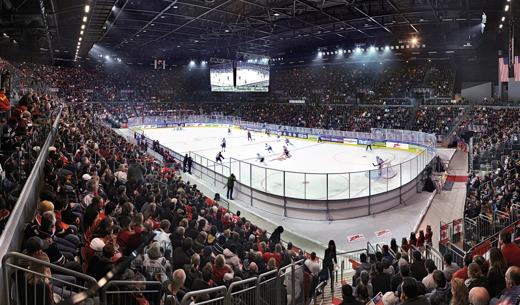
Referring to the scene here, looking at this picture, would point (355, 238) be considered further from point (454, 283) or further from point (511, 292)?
point (511, 292)

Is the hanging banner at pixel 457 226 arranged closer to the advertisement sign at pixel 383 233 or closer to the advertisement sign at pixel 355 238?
the advertisement sign at pixel 383 233

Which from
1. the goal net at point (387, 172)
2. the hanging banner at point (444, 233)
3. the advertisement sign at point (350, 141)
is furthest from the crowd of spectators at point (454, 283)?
the advertisement sign at point (350, 141)

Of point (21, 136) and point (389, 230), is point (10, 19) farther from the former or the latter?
point (389, 230)

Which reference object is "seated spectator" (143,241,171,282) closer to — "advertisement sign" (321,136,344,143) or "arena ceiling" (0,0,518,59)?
"arena ceiling" (0,0,518,59)

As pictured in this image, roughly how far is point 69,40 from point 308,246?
2746cm

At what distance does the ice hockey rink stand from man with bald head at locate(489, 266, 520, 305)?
468 inches

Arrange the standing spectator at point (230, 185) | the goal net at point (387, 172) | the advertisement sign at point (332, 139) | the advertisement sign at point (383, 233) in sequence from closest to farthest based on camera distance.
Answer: the advertisement sign at point (383, 233), the goal net at point (387, 172), the standing spectator at point (230, 185), the advertisement sign at point (332, 139)

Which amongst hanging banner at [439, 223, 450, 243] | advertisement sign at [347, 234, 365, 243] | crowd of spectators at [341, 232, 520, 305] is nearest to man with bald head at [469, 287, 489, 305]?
crowd of spectators at [341, 232, 520, 305]

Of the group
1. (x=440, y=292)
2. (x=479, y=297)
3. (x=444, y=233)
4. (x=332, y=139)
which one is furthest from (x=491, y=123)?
(x=479, y=297)

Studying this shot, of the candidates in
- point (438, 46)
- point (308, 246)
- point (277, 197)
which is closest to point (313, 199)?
point (277, 197)

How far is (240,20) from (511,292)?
113 feet

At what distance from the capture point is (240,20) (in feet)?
117

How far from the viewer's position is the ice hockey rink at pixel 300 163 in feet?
60.2

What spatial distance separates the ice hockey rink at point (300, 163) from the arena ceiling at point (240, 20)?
1091 centimetres
